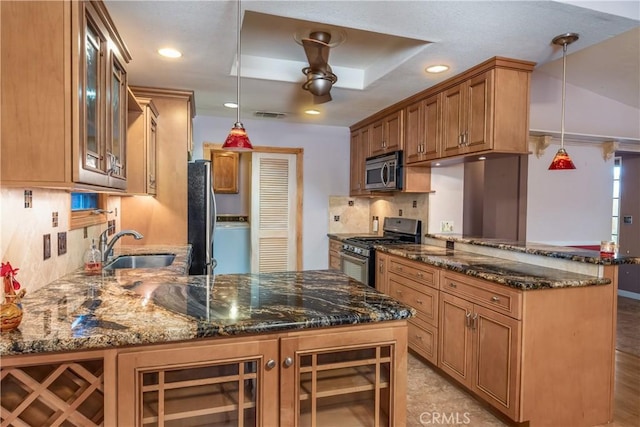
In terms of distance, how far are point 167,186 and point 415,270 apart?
2.25m

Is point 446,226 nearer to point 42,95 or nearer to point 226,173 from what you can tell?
point 42,95

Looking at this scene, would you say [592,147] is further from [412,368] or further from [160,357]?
[160,357]

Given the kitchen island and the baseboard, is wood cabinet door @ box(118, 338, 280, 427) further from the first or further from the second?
the baseboard

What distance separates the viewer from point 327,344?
52.6 inches

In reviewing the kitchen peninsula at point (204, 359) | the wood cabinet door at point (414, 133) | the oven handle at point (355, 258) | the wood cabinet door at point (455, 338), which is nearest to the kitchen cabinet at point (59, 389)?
the kitchen peninsula at point (204, 359)

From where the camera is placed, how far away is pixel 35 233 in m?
1.65

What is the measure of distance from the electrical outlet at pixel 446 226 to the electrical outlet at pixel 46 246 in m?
3.26

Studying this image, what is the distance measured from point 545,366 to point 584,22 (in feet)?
6.20

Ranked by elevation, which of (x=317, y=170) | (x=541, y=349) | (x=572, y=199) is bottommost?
(x=541, y=349)

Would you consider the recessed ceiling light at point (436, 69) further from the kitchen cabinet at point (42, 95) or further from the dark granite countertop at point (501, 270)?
the kitchen cabinet at point (42, 95)

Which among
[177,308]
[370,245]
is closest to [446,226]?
[370,245]

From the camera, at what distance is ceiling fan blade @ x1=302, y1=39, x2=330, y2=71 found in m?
2.45

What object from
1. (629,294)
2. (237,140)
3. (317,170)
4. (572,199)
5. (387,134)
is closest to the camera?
(237,140)

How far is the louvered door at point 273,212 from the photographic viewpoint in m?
4.66
